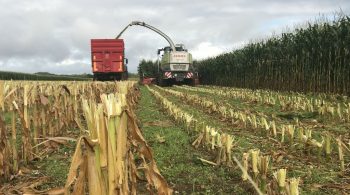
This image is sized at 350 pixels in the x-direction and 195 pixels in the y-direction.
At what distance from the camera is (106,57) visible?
2667 cm

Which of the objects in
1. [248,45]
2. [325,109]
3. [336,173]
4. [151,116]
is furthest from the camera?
[248,45]

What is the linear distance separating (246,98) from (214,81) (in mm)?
22208

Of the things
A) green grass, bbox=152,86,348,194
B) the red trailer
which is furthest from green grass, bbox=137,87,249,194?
the red trailer

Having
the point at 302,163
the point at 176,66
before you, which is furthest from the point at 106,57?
the point at 302,163

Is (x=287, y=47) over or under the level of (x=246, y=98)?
over

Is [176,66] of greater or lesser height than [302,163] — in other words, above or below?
above

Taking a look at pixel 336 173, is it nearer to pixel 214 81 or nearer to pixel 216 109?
pixel 216 109

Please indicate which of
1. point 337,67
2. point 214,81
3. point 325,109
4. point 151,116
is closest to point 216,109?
point 151,116

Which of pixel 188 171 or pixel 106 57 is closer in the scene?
pixel 188 171

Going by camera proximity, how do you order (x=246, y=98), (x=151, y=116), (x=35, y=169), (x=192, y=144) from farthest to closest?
(x=246, y=98), (x=151, y=116), (x=192, y=144), (x=35, y=169)

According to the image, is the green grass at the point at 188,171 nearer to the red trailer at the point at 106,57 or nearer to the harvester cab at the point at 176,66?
the red trailer at the point at 106,57

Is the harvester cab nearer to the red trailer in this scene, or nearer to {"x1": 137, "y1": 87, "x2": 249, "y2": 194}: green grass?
the red trailer

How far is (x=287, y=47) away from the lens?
20078 mm

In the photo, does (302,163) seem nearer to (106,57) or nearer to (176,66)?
(106,57)
